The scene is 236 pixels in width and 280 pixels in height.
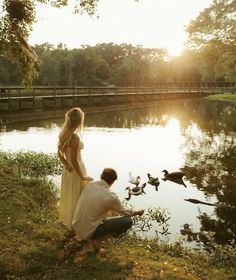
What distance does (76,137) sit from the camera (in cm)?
648

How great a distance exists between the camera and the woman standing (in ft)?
21.2

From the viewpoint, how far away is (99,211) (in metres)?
6.25

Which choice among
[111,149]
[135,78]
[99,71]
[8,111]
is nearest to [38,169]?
[111,149]

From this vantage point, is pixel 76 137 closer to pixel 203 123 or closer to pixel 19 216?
pixel 19 216

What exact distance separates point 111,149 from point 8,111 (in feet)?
55.7

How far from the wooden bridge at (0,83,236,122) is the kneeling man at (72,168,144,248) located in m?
25.4

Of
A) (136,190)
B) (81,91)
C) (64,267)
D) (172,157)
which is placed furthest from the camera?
(81,91)

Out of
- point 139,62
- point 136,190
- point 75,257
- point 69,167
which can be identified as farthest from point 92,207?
point 139,62

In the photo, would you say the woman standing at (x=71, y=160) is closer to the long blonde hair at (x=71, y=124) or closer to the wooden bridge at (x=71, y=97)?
the long blonde hair at (x=71, y=124)

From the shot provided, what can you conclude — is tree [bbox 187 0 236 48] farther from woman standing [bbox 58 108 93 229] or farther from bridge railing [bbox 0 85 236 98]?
woman standing [bbox 58 108 93 229]

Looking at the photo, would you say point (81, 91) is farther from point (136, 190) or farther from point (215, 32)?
point (136, 190)

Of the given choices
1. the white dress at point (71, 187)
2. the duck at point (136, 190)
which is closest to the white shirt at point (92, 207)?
the white dress at point (71, 187)

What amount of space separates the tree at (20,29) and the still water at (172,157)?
16.1 ft

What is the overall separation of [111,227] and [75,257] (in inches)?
29.4
